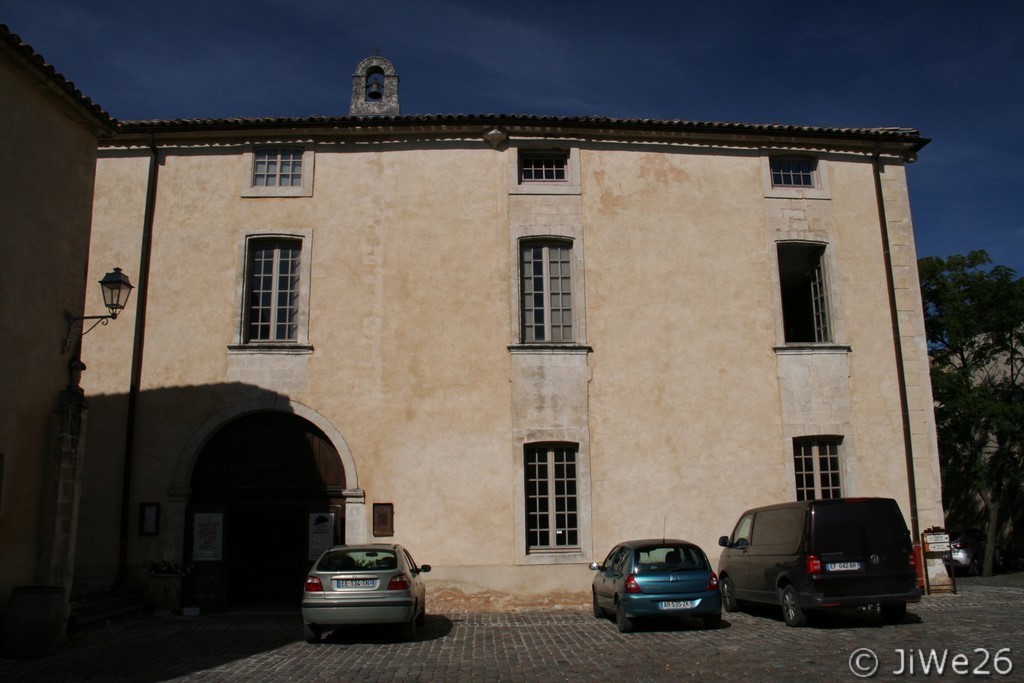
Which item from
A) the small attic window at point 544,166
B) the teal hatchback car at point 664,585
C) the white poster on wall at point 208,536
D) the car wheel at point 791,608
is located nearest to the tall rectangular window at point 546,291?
the small attic window at point 544,166

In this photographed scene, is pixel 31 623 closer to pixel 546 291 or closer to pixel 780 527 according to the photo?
pixel 546 291

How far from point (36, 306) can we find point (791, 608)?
11.2m

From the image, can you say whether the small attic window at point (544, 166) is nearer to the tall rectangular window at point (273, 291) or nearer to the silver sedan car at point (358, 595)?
the tall rectangular window at point (273, 291)

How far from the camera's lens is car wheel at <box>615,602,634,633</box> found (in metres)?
11.2

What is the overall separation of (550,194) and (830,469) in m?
7.52

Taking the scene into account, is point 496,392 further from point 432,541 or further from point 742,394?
point 742,394

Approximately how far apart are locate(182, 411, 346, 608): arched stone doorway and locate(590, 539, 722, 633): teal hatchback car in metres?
5.61

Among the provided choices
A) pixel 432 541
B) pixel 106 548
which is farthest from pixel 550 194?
pixel 106 548

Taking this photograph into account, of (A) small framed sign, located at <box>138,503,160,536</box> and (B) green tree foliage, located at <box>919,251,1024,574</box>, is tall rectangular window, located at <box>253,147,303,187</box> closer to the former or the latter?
(A) small framed sign, located at <box>138,503,160,536</box>

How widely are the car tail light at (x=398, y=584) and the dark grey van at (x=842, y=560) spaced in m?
5.27

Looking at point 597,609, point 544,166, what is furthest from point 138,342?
point 597,609

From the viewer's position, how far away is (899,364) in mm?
15633

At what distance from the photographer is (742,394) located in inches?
600

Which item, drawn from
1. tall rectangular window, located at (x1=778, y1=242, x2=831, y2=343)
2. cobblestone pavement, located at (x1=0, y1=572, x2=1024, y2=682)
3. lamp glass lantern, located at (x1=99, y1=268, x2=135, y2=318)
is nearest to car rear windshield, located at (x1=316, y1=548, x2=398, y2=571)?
cobblestone pavement, located at (x1=0, y1=572, x2=1024, y2=682)
